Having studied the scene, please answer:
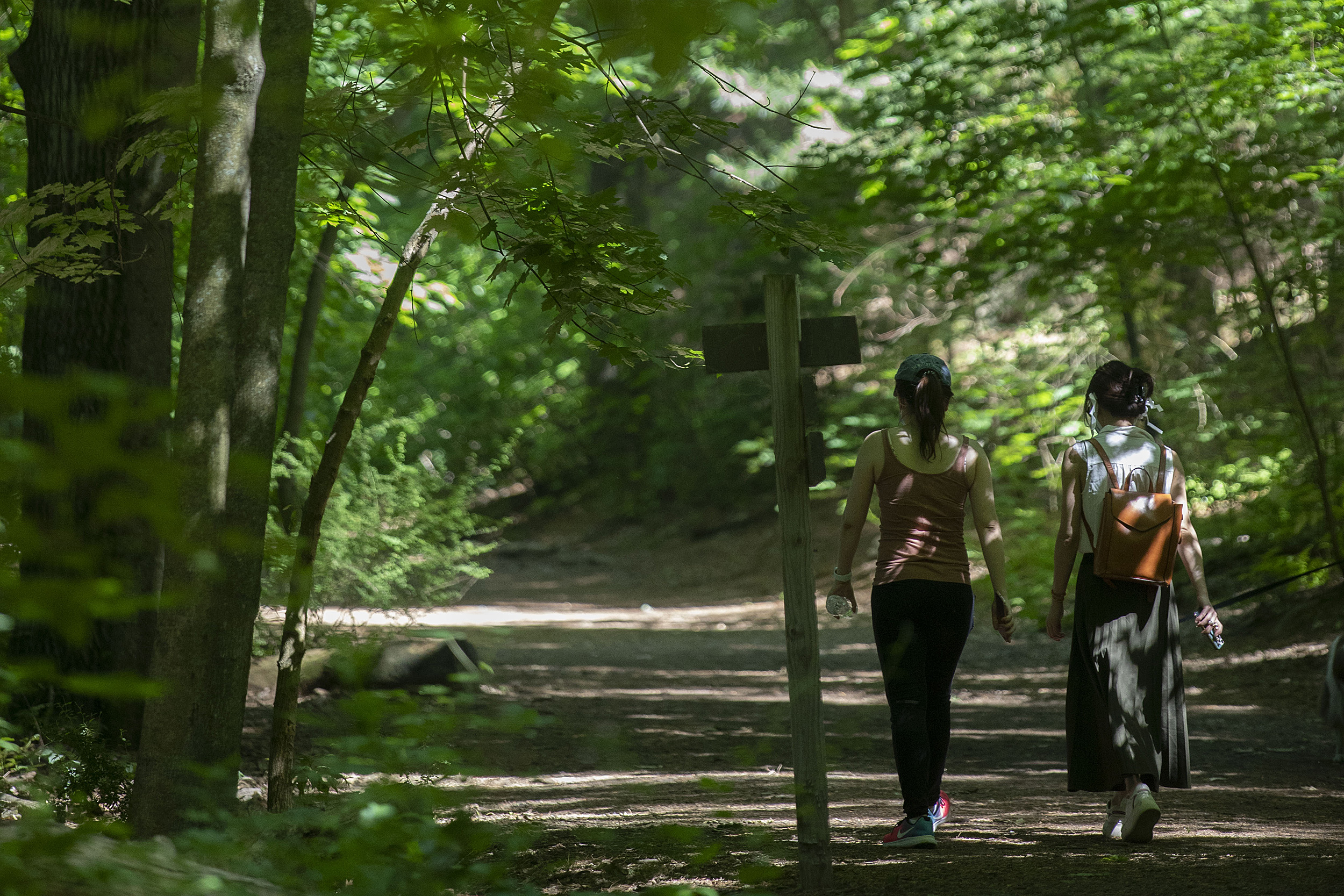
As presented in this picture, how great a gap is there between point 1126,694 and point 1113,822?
56 cm

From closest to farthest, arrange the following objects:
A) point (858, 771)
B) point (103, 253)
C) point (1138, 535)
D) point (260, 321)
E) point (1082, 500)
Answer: point (260, 321) < point (1138, 535) < point (1082, 500) < point (103, 253) < point (858, 771)

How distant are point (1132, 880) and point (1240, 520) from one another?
355 inches

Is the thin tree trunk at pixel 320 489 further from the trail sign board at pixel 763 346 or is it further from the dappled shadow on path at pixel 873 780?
the trail sign board at pixel 763 346

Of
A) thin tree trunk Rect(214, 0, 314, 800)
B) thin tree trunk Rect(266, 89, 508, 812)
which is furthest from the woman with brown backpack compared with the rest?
thin tree trunk Rect(214, 0, 314, 800)

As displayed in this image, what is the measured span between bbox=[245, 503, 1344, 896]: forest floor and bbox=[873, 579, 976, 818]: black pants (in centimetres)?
31

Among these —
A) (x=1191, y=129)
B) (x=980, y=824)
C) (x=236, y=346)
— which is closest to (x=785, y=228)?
(x=236, y=346)

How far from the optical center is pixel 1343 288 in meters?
9.45

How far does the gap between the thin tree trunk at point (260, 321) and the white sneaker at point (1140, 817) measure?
3.53 m

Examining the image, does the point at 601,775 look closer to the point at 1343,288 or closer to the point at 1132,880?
the point at 1132,880

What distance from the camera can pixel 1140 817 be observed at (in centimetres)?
455

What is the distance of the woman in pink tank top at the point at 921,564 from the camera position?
4668mm

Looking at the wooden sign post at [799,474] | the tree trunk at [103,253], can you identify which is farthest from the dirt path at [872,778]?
the tree trunk at [103,253]

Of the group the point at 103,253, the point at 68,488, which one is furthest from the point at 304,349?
the point at 68,488

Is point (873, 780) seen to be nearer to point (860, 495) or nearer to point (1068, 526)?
point (1068, 526)
